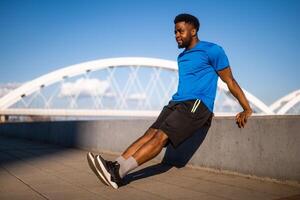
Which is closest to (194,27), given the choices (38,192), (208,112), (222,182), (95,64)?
(208,112)

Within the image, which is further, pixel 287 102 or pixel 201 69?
pixel 287 102

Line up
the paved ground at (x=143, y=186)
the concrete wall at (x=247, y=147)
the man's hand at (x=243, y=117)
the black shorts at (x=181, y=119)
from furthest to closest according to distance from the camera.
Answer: the man's hand at (x=243, y=117)
the concrete wall at (x=247, y=147)
the black shorts at (x=181, y=119)
the paved ground at (x=143, y=186)

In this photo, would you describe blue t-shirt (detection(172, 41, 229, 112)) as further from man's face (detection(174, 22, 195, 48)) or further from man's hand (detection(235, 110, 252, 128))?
man's hand (detection(235, 110, 252, 128))

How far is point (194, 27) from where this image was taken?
169 inches

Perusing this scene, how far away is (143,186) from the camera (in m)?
4.30

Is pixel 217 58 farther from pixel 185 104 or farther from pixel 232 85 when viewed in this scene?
pixel 185 104

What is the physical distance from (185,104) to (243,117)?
853 millimetres

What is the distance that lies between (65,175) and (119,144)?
2.80m

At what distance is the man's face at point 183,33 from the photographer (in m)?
4.23

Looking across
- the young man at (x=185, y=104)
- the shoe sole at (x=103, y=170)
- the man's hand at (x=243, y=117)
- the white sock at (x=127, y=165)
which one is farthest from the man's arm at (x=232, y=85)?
the shoe sole at (x=103, y=170)

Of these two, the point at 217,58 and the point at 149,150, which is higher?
the point at 217,58

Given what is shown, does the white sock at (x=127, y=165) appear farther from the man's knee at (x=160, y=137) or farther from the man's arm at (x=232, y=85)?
the man's arm at (x=232, y=85)

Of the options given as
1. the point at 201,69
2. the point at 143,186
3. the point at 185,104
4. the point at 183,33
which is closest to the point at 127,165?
the point at 143,186

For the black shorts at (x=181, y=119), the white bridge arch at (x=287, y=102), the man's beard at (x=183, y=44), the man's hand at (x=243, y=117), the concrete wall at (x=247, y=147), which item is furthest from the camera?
the white bridge arch at (x=287, y=102)
